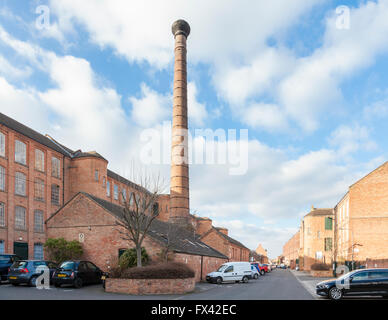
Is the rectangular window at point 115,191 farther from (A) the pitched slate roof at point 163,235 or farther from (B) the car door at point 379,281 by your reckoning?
(B) the car door at point 379,281

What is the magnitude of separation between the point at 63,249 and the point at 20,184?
17.0m

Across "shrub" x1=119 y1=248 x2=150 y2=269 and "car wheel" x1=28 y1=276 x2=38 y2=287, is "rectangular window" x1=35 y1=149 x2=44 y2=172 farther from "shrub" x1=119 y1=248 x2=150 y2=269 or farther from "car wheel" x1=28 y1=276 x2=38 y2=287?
"shrub" x1=119 y1=248 x2=150 y2=269

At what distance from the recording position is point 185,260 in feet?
84.5

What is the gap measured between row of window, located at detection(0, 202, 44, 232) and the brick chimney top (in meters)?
29.1

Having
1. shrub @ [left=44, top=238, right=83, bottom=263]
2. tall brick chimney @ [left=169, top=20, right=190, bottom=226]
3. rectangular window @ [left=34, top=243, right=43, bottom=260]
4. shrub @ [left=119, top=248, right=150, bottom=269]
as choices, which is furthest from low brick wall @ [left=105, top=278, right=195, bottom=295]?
tall brick chimney @ [left=169, top=20, right=190, bottom=226]

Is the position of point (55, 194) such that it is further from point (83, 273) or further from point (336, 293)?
point (336, 293)

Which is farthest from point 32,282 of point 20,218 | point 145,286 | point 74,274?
point 20,218

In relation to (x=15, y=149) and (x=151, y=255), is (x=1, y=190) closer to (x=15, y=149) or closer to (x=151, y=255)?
(x=15, y=149)

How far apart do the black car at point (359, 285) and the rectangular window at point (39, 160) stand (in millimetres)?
35731

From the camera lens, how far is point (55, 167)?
4678 centimetres

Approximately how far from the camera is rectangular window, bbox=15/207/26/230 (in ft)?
124

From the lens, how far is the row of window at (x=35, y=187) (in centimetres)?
3656

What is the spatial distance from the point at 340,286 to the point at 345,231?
93.2 ft

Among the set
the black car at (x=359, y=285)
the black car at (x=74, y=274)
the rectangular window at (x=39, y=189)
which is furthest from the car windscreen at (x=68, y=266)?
the rectangular window at (x=39, y=189)
